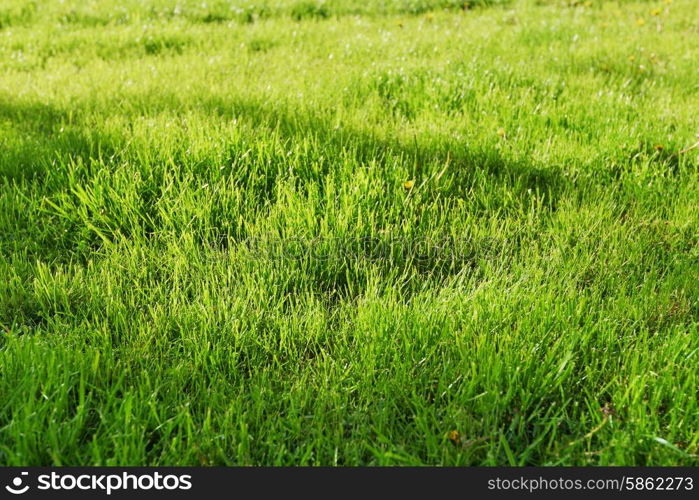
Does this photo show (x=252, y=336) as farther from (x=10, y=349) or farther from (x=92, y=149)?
(x=92, y=149)

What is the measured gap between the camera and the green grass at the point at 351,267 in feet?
6.13

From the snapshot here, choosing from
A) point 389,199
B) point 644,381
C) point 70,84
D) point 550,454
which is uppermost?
point 70,84

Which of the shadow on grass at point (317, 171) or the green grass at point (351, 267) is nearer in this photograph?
the green grass at point (351, 267)

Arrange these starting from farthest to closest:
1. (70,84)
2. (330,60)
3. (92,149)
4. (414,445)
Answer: (330,60), (70,84), (92,149), (414,445)

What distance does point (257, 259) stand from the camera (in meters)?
2.61

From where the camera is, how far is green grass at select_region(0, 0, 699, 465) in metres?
1.87

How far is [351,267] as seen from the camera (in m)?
2.63

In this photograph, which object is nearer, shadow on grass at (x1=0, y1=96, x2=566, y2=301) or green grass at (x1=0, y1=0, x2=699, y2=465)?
green grass at (x1=0, y1=0, x2=699, y2=465)

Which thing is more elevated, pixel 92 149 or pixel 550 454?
pixel 92 149

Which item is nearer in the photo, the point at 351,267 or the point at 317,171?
the point at 351,267

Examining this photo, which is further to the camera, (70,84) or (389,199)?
(70,84)

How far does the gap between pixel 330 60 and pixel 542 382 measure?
13.3 ft

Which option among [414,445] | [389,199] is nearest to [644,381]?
[414,445]

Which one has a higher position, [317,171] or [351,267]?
[317,171]
